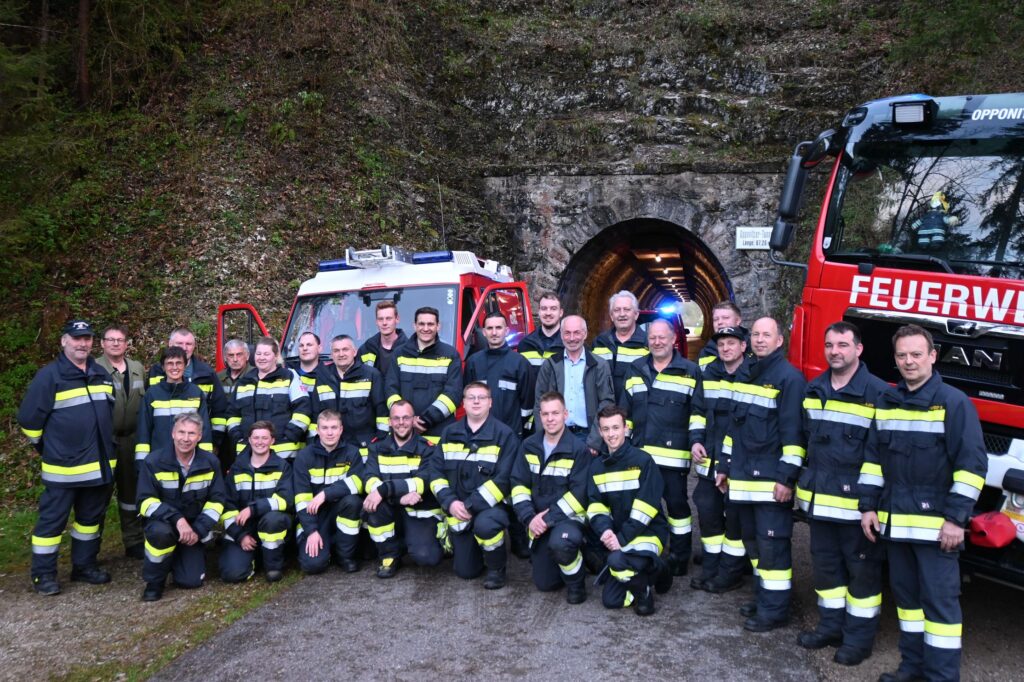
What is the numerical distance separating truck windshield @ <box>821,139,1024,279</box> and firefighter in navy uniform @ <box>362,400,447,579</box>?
3.45 m

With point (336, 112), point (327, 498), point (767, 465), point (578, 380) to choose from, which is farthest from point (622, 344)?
point (336, 112)

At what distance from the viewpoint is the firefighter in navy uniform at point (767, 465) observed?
4.82 metres

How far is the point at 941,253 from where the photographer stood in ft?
15.9

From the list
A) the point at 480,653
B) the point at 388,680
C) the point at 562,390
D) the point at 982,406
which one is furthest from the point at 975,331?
the point at 388,680

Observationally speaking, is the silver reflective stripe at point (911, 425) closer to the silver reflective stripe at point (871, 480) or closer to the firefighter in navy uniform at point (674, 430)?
the silver reflective stripe at point (871, 480)

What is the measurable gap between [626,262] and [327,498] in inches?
643

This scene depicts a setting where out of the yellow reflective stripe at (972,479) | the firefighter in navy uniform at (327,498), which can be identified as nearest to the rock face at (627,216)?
the firefighter in navy uniform at (327,498)

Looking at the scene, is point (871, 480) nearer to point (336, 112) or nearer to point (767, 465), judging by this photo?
point (767, 465)

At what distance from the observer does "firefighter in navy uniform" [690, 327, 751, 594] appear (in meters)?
5.34

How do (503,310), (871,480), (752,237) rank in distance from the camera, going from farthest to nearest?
(752,237)
(503,310)
(871,480)

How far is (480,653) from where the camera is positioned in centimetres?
451

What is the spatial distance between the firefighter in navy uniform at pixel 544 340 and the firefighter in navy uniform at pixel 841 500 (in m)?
2.54

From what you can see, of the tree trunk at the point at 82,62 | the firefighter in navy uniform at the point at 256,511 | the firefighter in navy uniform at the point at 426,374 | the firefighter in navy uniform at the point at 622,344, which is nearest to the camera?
the firefighter in navy uniform at the point at 256,511

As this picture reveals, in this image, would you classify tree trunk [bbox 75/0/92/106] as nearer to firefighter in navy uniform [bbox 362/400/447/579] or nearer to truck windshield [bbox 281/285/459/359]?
truck windshield [bbox 281/285/459/359]
